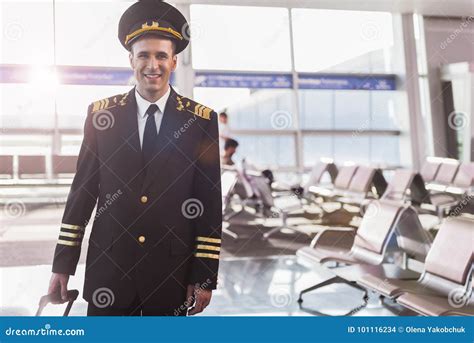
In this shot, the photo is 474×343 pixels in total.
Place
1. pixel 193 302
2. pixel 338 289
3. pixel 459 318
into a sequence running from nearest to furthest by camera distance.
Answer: pixel 193 302 → pixel 459 318 → pixel 338 289

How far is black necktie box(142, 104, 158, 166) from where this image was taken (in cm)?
183

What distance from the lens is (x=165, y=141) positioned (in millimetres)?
1825

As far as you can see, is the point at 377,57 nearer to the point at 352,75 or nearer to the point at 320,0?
the point at 352,75

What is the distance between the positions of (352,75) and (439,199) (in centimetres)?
416

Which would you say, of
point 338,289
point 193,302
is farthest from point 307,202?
point 193,302

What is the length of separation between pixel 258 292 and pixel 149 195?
2.31 metres

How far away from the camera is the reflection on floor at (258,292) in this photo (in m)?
3.00

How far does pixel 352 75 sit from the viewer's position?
10.0m
